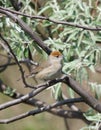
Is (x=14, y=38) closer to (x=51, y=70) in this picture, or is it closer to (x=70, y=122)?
(x=51, y=70)

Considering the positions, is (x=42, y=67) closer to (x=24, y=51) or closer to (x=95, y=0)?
(x=24, y=51)

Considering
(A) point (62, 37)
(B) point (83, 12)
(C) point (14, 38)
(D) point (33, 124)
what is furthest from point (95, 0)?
(D) point (33, 124)

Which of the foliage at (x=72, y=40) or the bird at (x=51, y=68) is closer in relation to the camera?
the bird at (x=51, y=68)

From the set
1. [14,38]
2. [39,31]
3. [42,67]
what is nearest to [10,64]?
[39,31]

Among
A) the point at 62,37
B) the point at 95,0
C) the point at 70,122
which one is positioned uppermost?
the point at 95,0

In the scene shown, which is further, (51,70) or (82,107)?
(82,107)

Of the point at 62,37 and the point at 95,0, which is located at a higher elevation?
the point at 95,0

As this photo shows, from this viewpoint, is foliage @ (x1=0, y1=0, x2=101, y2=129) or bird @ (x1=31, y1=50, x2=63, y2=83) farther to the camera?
foliage @ (x1=0, y1=0, x2=101, y2=129)

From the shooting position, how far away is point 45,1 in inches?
120

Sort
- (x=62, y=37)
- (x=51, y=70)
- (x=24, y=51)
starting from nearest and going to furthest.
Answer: (x=51, y=70), (x=24, y=51), (x=62, y=37)

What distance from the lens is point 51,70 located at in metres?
2.29

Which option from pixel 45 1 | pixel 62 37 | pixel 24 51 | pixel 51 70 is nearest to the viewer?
pixel 51 70

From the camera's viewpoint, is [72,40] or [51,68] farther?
[72,40]

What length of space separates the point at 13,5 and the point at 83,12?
0.44 m
